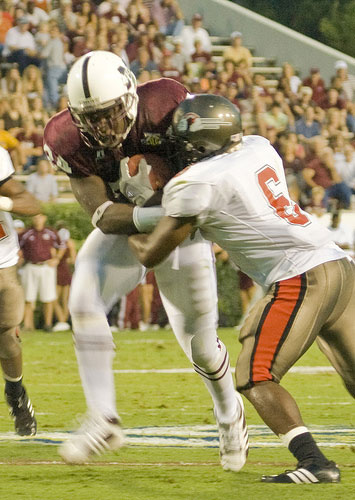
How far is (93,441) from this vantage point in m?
4.07

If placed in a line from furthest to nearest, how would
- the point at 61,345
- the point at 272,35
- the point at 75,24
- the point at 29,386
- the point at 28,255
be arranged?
1. the point at 272,35
2. the point at 75,24
3. the point at 28,255
4. the point at 61,345
5. the point at 29,386

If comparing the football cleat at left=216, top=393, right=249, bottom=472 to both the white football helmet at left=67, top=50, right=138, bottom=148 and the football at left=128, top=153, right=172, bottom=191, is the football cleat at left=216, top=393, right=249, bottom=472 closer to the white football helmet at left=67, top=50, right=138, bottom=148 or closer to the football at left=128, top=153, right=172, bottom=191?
the football at left=128, top=153, right=172, bottom=191

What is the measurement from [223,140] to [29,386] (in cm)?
401

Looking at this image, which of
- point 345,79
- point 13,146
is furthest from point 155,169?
point 345,79

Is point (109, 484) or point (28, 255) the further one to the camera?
point (28, 255)

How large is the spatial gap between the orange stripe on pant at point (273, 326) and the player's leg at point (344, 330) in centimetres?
18

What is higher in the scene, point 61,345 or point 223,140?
point 223,140

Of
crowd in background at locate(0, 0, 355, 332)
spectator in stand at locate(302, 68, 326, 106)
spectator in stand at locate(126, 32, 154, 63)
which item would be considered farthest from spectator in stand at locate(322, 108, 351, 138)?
spectator in stand at locate(126, 32, 154, 63)

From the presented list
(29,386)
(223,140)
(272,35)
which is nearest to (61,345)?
(29,386)

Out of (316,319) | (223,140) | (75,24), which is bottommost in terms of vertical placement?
(75,24)

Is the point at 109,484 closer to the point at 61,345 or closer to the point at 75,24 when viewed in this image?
the point at 61,345

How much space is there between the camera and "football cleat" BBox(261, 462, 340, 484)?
12.1ft

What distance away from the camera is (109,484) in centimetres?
389

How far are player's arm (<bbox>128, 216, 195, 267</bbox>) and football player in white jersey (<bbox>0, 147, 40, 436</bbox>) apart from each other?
4.78 ft
